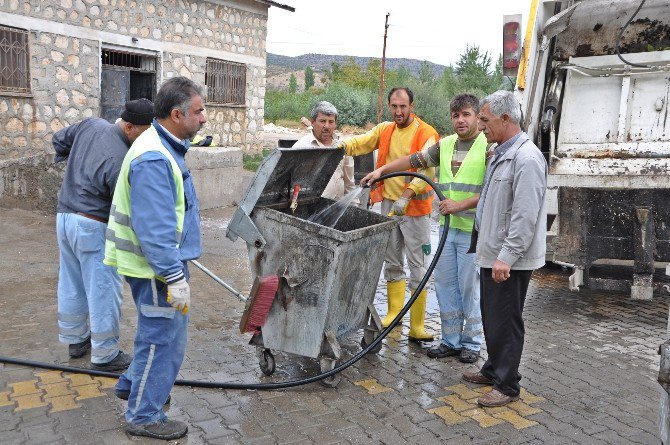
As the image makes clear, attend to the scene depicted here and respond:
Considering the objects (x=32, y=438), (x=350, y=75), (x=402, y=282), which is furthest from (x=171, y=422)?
(x=350, y=75)

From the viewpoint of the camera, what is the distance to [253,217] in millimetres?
3936

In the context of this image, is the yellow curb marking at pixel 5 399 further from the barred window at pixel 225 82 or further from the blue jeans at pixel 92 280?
the barred window at pixel 225 82

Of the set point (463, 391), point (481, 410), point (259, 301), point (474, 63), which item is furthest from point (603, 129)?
point (474, 63)

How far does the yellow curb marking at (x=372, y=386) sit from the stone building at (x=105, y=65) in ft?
18.9

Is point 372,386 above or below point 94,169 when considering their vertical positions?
below

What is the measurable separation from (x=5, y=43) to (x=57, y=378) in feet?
23.2

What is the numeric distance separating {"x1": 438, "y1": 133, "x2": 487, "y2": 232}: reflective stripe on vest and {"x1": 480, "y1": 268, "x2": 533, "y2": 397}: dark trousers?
0.60m

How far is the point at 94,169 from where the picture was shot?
3.88 metres

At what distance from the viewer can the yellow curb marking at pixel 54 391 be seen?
3514mm

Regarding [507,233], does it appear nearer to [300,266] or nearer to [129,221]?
[300,266]

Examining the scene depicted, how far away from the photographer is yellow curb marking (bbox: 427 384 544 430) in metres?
3.59

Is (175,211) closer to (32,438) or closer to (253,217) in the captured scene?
(253,217)

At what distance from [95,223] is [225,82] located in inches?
407

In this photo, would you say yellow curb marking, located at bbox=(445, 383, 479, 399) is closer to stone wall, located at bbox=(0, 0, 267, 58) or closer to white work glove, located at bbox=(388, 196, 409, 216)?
white work glove, located at bbox=(388, 196, 409, 216)
